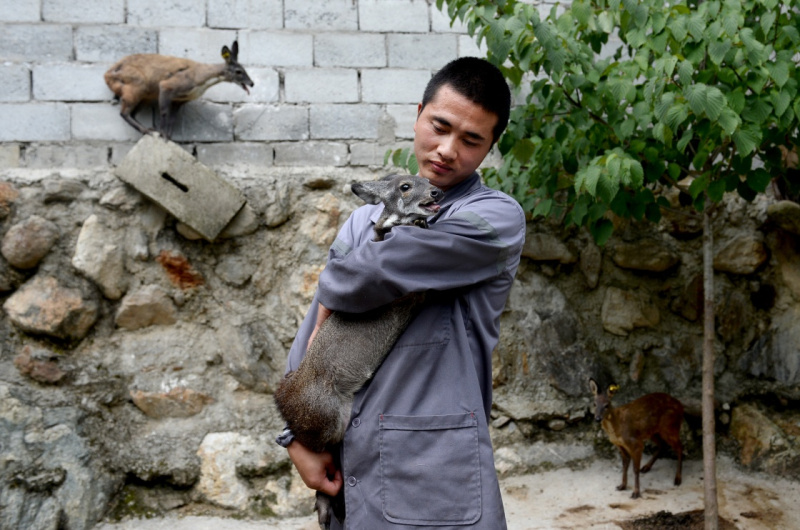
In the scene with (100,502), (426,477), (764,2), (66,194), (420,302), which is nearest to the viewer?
(426,477)

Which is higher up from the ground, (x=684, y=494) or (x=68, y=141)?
(x=68, y=141)

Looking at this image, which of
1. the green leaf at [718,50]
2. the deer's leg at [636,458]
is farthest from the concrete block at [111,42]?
the deer's leg at [636,458]

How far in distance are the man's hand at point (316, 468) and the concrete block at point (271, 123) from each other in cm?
297

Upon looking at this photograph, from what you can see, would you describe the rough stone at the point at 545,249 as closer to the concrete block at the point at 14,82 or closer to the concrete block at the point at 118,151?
the concrete block at the point at 118,151

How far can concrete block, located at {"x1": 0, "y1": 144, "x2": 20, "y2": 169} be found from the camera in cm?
406

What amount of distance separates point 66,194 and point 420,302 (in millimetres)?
3192

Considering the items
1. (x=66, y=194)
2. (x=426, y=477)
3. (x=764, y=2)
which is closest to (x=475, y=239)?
(x=426, y=477)

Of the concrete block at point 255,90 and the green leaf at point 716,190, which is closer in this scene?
the green leaf at point 716,190

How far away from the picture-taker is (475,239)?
5.24 ft

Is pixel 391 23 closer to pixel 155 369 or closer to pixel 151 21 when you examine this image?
pixel 151 21

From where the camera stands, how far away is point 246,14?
4.33 meters

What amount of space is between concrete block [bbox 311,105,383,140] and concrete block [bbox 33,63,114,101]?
126 cm

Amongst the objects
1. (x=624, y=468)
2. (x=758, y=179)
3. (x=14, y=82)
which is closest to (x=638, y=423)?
(x=624, y=468)

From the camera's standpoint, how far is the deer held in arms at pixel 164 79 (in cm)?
400
